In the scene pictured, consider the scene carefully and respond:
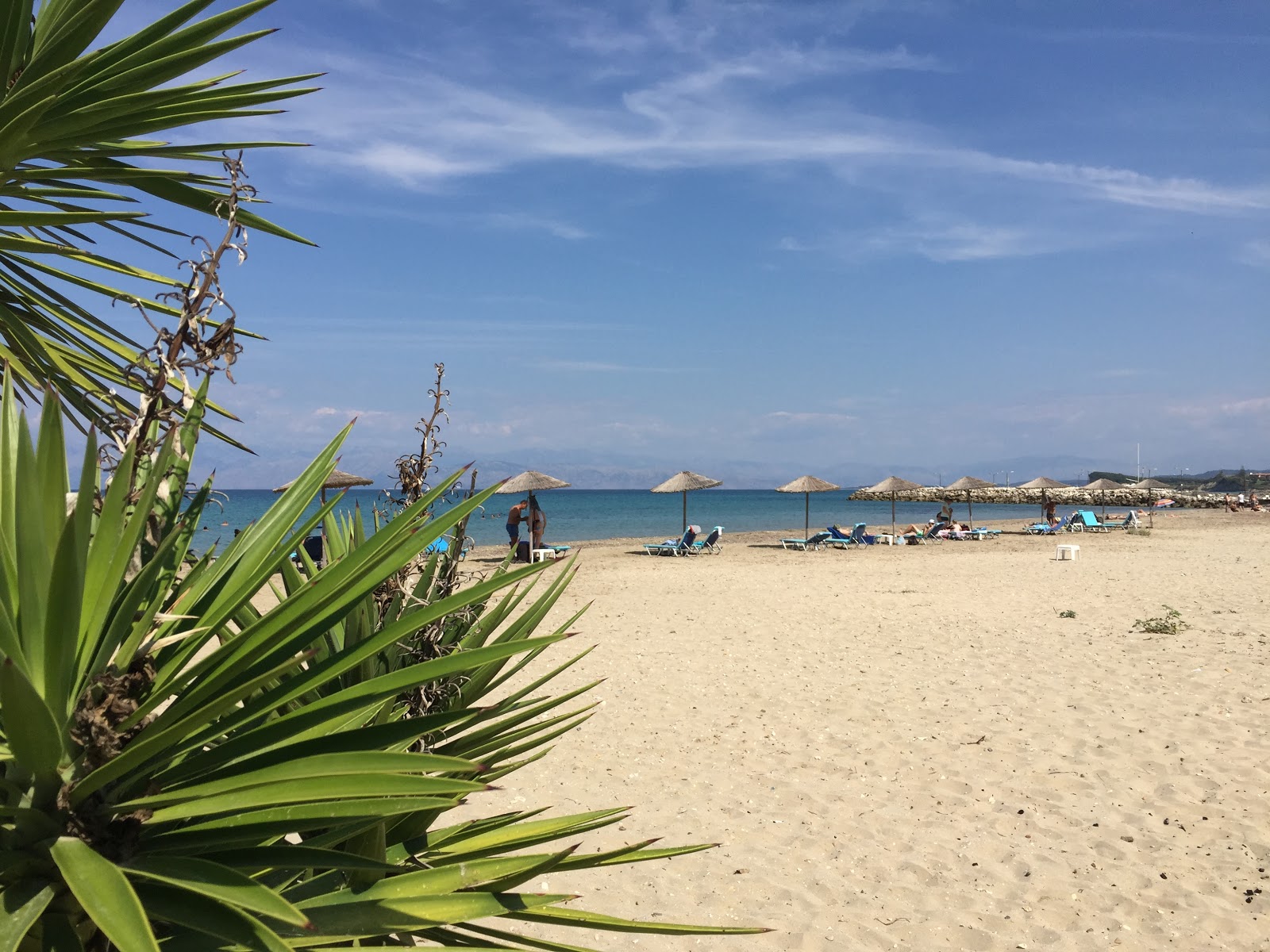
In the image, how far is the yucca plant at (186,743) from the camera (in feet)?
2.96

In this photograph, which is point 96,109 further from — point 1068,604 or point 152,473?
point 1068,604

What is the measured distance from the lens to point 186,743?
1112 millimetres

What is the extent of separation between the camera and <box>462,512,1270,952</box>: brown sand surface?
373 centimetres

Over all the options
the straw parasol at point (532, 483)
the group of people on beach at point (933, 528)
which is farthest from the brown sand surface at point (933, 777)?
the group of people on beach at point (933, 528)

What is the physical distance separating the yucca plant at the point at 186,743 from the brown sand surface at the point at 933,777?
2.92 m

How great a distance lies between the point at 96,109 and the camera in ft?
4.87

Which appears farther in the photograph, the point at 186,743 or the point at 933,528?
the point at 933,528

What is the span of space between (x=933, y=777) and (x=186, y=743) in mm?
4965

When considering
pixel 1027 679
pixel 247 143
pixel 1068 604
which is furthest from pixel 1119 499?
pixel 247 143

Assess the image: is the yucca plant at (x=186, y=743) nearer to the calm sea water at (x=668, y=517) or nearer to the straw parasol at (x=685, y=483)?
the straw parasol at (x=685, y=483)

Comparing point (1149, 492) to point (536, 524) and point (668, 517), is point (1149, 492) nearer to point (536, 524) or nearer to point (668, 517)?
point (668, 517)

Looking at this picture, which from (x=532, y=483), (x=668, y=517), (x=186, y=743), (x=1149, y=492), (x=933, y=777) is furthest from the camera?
(x=668, y=517)

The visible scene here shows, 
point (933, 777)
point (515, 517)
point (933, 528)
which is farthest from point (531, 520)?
point (933, 528)

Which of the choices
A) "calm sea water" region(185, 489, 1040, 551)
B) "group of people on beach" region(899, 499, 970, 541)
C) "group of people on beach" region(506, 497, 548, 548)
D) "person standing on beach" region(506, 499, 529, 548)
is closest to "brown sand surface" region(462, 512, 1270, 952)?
"person standing on beach" region(506, 499, 529, 548)
